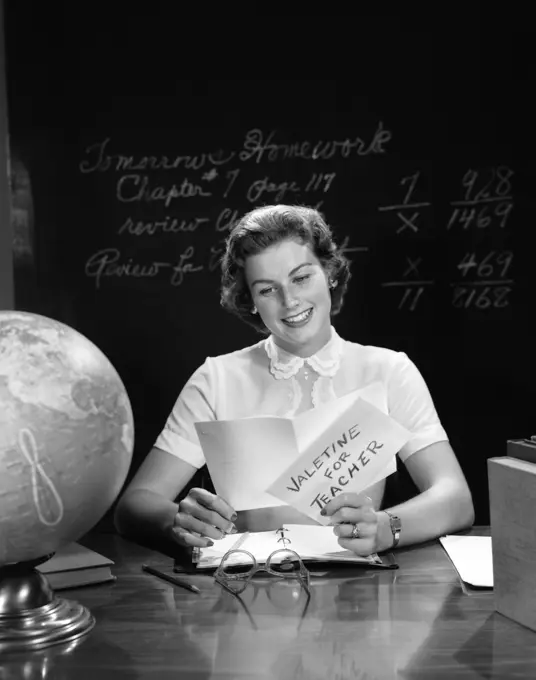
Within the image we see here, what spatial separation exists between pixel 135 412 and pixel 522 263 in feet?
5.10

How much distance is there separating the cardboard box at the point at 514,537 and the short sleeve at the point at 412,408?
96cm

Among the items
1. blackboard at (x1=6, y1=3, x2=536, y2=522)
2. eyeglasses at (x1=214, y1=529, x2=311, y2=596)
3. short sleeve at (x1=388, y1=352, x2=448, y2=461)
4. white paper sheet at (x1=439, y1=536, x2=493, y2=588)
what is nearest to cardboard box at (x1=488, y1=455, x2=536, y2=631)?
white paper sheet at (x1=439, y1=536, x2=493, y2=588)

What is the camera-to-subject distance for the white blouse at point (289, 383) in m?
2.38

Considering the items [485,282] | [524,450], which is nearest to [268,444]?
[524,450]

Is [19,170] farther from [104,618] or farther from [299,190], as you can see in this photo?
[104,618]

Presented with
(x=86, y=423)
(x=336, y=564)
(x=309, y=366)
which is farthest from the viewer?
(x=309, y=366)

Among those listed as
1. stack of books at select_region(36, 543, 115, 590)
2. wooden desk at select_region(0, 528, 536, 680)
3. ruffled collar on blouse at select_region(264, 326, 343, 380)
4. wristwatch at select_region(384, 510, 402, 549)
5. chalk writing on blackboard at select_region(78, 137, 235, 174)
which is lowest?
wooden desk at select_region(0, 528, 536, 680)

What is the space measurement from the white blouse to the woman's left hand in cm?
78

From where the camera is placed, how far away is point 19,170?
3541 millimetres

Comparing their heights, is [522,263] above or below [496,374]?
above

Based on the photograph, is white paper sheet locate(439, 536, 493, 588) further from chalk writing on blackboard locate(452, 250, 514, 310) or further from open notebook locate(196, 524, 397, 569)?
chalk writing on blackboard locate(452, 250, 514, 310)

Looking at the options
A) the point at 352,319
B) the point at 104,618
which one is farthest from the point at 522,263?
the point at 104,618

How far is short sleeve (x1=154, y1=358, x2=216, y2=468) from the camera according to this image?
2301 mm

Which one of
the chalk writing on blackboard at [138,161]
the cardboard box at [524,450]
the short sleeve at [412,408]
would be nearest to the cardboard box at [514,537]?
the cardboard box at [524,450]
